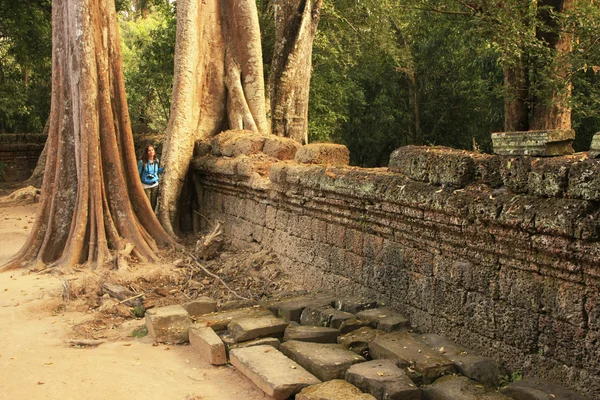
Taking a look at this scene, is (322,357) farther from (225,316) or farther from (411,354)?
(225,316)

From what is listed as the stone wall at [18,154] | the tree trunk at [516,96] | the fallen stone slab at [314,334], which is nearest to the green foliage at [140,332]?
the fallen stone slab at [314,334]

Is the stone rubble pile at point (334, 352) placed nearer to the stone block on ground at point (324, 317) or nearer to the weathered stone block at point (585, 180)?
the stone block on ground at point (324, 317)

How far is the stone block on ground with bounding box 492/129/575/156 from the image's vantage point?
12.0 ft

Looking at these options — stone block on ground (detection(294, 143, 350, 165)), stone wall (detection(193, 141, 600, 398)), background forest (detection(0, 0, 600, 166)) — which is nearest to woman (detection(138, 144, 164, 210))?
stone block on ground (detection(294, 143, 350, 165))

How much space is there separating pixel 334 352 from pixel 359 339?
0.31 meters

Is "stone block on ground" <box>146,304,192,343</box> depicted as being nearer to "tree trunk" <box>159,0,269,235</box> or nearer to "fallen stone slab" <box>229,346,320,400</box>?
"fallen stone slab" <box>229,346,320,400</box>

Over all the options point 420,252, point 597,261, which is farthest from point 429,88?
point 597,261

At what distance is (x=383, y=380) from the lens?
3.53 meters

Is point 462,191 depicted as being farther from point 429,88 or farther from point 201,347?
point 429,88

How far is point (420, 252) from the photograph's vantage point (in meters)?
4.52

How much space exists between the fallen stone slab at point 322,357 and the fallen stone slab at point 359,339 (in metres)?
0.08

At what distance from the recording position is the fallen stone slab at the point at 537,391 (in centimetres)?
328

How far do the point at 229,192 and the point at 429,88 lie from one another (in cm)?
1184

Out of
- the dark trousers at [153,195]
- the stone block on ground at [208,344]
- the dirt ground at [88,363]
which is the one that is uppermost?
the dark trousers at [153,195]
